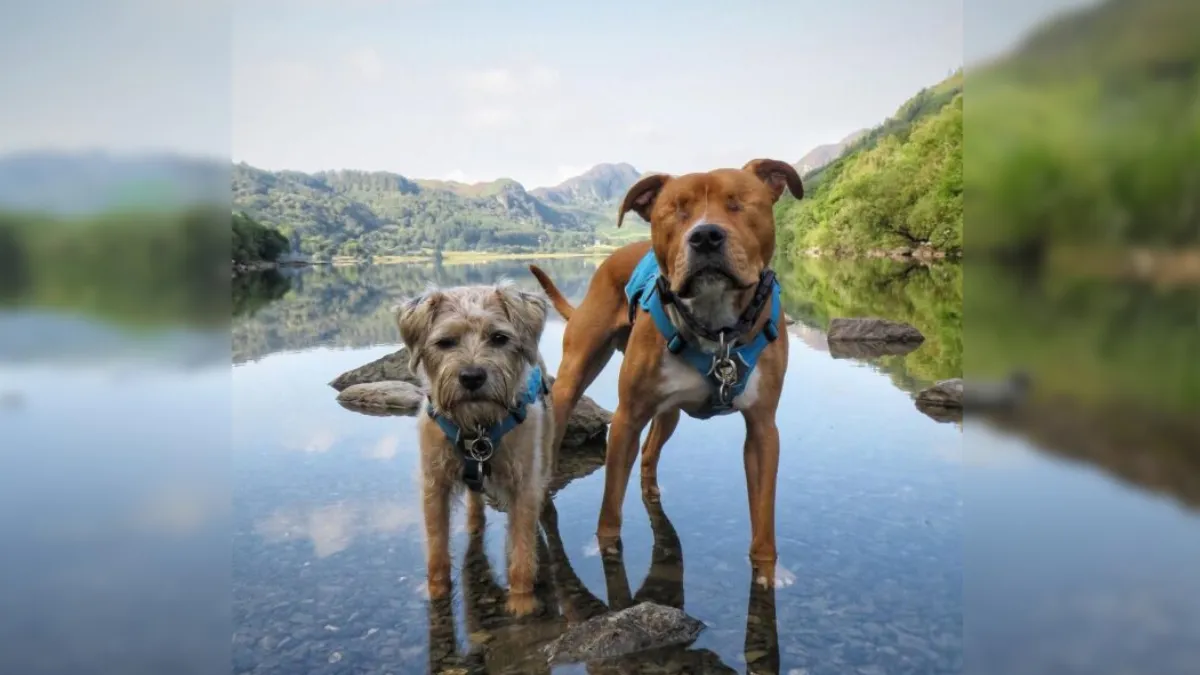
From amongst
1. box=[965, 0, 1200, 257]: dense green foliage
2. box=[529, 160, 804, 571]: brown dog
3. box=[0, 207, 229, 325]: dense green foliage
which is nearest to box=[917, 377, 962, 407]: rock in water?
box=[529, 160, 804, 571]: brown dog

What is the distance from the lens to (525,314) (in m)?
5.68

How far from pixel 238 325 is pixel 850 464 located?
82.1 ft

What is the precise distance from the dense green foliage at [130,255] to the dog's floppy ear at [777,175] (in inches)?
148

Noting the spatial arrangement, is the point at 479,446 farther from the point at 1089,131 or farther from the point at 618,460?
the point at 1089,131

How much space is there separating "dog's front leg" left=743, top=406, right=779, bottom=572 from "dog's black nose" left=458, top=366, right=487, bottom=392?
7.31 ft

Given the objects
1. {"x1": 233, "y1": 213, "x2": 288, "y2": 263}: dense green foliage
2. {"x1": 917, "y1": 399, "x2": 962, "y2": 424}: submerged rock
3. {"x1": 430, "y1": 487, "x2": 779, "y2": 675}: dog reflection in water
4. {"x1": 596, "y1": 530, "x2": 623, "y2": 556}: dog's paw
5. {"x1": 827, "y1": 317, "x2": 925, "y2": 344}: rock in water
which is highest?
{"x1": 233, "y1": 213, "x2": 288, "y2": 263}: dense green foliage

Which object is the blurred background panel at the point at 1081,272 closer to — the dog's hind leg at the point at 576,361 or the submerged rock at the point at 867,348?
the dog's hind leg at the point at 576,361

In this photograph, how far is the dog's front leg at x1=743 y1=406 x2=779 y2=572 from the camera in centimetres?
597

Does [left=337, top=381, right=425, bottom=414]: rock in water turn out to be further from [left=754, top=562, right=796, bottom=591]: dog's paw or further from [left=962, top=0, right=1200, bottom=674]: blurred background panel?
[left=962, top=0, right=1200, bottom=674]: blurred background panel

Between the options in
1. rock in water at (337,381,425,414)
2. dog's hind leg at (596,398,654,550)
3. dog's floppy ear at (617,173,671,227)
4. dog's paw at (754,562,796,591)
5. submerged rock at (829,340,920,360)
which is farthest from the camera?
submerged rock at (829,340,920,360)

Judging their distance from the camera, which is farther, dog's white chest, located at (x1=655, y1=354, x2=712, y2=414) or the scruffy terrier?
dog's white chest, located at (x1=655, y1=354, x2=712, y2=414)

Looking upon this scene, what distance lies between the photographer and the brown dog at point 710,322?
5.30 meters

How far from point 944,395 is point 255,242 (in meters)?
103

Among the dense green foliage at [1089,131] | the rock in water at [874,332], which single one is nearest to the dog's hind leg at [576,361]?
the dense green foliage at [1089,131]
